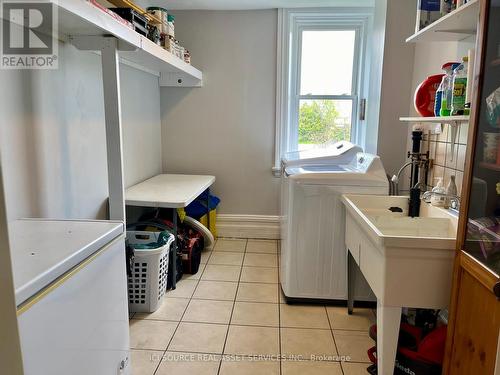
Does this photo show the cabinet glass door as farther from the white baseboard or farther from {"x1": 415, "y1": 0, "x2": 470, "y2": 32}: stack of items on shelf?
the white baseboard

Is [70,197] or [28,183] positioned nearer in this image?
[28,183]

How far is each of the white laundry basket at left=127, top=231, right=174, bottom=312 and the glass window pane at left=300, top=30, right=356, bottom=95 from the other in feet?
7.11

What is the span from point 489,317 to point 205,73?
313cm

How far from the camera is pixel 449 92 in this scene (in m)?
1.70

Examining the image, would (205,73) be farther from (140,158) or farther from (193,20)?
(140,158)

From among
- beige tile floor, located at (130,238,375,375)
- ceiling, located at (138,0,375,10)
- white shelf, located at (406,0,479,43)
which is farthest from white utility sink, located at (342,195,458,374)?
ceiling, located at (138,0,375,10)

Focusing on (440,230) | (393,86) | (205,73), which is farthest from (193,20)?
(440,230)

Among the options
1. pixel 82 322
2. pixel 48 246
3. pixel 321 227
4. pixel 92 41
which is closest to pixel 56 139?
pixel 92 41

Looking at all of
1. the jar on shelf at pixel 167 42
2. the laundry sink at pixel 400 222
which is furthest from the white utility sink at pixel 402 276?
the jar on shelf at pixel 167 42

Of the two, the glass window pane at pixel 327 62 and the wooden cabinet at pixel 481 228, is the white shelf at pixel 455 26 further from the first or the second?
the glass window pane at pixel 327 62

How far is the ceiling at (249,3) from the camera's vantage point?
3193mm

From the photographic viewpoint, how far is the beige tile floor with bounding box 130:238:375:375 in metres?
1.85

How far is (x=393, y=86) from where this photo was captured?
2703 mm

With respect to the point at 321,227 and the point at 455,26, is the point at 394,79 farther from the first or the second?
the point at 321,227
